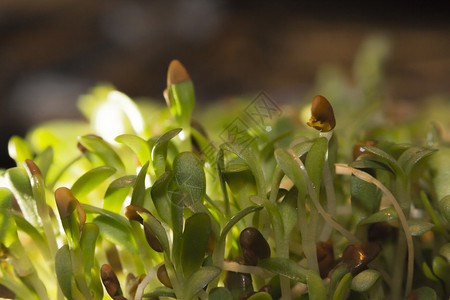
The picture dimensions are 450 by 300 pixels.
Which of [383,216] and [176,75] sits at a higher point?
[176,75]

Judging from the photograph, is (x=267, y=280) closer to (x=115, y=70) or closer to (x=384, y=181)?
(x=384, y=181)

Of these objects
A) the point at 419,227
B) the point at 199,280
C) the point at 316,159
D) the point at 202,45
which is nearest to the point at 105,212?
the point at 199,280

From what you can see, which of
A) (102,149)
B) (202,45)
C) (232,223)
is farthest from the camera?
(202,45)

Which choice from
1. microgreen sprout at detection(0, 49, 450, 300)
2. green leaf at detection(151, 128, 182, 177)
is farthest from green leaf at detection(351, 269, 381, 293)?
green leaf at detection(151, 128, 182, 177)

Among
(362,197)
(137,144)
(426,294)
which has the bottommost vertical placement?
(426,294)

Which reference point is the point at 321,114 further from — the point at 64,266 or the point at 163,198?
the point at 64,266

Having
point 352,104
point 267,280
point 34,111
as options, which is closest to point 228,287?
point 267,280

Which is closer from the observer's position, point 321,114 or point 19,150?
point 321,114
